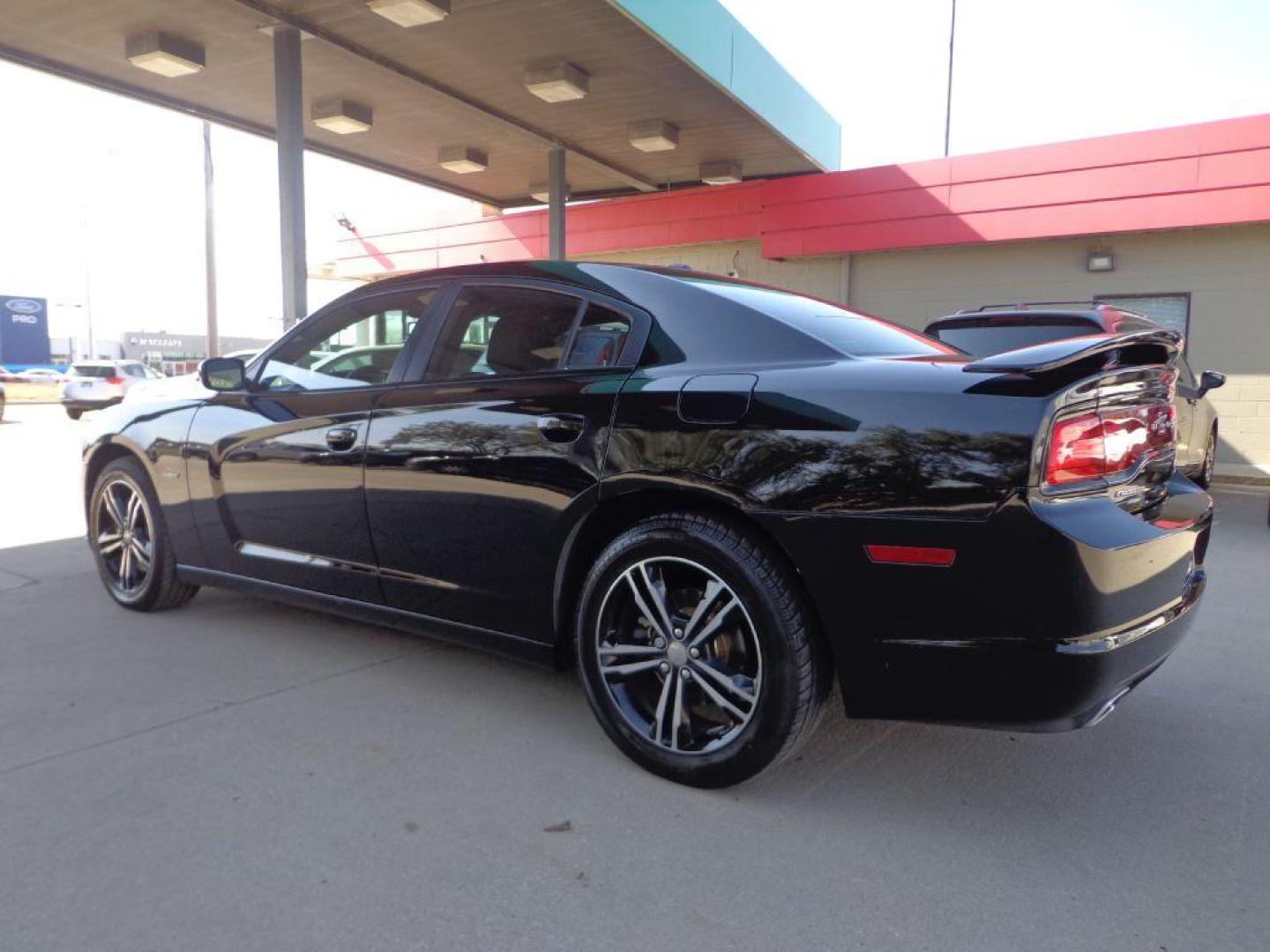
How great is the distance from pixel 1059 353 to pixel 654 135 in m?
11.5

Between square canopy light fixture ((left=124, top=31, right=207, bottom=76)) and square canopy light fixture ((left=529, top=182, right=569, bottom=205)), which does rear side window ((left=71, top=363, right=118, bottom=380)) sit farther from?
square canopy light fixture ((left=124, top=31, right=207, bottom=76))

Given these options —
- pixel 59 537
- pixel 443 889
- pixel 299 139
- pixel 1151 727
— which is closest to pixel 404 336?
pixel 443 889

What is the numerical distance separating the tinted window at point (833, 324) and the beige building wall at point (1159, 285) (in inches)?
405

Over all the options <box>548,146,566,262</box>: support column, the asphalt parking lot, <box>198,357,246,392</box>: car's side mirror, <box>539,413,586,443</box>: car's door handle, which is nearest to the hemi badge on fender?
the asphalt parking lot

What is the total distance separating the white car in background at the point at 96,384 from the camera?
2150cm

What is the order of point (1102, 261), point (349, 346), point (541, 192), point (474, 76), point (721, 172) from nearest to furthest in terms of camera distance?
point (349, 346) → point (474, 76) → point (1102, 261) → point (721, 172) → point (541, 192)

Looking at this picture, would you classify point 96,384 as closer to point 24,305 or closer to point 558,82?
point 558,82

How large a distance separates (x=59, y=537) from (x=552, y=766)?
207 inches

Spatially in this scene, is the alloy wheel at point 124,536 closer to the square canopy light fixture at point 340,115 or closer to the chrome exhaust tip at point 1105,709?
the chrome exhaust tip at point 1105,709

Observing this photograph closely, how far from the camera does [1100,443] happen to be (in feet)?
7.52

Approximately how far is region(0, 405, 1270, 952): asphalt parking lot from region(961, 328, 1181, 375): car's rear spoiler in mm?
1241

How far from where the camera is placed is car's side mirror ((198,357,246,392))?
4.01 meters

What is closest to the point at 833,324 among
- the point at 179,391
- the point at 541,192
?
the point at 179,391

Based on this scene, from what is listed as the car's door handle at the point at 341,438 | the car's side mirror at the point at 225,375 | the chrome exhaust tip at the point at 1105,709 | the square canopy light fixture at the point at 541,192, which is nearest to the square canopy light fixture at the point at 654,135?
the square canopy light fixture at the point at 541,192
